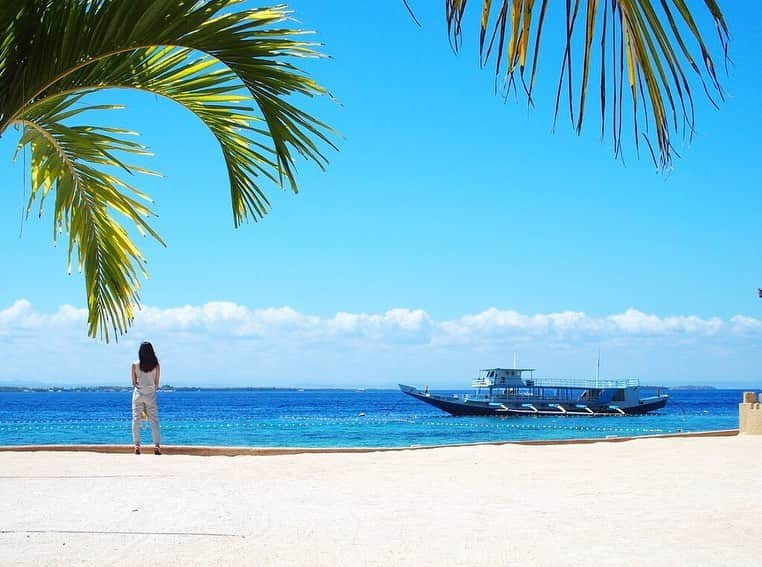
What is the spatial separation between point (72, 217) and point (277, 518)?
254 cm

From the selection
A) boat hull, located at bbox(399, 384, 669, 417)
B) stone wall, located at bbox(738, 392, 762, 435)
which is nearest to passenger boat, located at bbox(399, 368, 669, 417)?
boat hull, located at bbox(399, 384, 669, 417)

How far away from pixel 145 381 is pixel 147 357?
300 mm

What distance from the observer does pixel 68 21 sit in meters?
3.01

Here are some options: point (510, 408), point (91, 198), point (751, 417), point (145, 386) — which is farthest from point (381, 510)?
point (510, 408)

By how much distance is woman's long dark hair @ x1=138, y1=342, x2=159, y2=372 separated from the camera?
10.6 m

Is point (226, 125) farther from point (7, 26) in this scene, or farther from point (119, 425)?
point (119, 425)

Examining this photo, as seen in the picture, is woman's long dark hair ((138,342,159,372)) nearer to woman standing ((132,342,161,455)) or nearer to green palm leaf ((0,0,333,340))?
woman standing ((132,342,161,455))

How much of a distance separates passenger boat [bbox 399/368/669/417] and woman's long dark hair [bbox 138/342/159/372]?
63670 mm

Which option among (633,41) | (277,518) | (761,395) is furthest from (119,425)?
(633,41)

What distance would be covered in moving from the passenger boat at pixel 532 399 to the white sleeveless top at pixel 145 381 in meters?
63.7

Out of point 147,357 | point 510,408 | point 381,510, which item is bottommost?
point 510,408

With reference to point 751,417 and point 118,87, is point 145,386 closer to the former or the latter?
point 118,87

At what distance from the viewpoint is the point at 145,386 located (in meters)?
10.6

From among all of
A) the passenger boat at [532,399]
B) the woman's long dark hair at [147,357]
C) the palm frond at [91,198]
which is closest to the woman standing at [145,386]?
the woman's long dark hair at [147,357]
